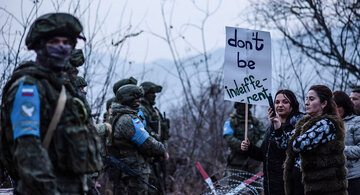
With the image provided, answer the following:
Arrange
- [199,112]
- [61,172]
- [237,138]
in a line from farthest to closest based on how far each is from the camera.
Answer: [199,112] < [237,138] < [61,172]

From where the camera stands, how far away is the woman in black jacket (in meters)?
5.91

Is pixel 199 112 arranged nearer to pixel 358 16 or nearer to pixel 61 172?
pixel 358 16

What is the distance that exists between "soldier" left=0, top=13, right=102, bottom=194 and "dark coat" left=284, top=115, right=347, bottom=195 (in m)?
2.71

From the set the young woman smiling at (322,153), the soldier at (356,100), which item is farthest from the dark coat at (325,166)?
the soldier at (356,100)

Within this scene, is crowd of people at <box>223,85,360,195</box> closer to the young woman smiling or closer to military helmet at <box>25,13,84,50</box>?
the young woman smiling

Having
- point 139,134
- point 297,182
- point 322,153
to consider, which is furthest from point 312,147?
point 139,134

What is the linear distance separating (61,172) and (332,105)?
337 centimetres

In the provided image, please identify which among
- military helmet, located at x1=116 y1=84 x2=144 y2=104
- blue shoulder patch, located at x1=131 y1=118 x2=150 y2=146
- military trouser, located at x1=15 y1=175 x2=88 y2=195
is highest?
military helmet, located at x1=116 y1=84 x2=144 y2=104

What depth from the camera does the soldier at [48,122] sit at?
2.89 metres

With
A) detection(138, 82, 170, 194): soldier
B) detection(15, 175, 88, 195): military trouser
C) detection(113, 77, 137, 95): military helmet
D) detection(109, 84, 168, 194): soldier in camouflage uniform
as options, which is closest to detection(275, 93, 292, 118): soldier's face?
detection(109, 84, 168, 194): soldier in camouflage uniform

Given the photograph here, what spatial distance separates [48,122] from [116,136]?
3655mm

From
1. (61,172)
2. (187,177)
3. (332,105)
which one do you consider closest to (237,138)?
(187,177)

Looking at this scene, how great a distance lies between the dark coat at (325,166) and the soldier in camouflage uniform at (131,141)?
7.32ft

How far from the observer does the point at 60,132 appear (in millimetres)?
3098
